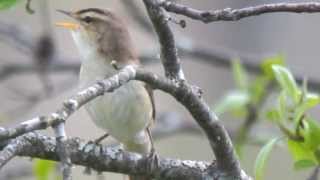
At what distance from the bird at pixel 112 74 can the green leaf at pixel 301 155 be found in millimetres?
593

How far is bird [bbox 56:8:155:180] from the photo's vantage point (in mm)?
3520

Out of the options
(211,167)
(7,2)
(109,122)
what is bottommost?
(211,167)

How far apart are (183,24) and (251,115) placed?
200 centimetres

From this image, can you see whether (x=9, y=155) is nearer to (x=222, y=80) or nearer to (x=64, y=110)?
(x=64, y=110)

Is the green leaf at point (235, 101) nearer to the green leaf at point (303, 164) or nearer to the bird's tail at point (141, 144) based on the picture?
the bird's tail at point (141, 144)

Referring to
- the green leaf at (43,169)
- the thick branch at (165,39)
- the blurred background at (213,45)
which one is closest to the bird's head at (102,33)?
the green leaf at (43,169)

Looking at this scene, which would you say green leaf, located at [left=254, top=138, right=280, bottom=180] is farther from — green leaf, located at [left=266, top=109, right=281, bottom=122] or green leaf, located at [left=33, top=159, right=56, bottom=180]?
green leaf, located at [left=33, top=159, right=56, bottom=180]

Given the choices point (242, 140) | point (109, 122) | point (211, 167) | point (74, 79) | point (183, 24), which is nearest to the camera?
point (183, 24)

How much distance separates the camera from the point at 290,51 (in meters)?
8.51

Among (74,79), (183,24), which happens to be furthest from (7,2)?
(74,79)

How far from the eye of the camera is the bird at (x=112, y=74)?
3520mm

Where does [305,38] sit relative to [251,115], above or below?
above

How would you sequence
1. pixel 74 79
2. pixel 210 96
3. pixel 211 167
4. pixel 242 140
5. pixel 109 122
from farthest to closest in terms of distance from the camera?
1. pixel 210 96
2. pixel 74 79
3. pixel 242 140
4. pixel 109 122
5. pixel 211 167

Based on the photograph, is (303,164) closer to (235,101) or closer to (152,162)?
(152,162)
